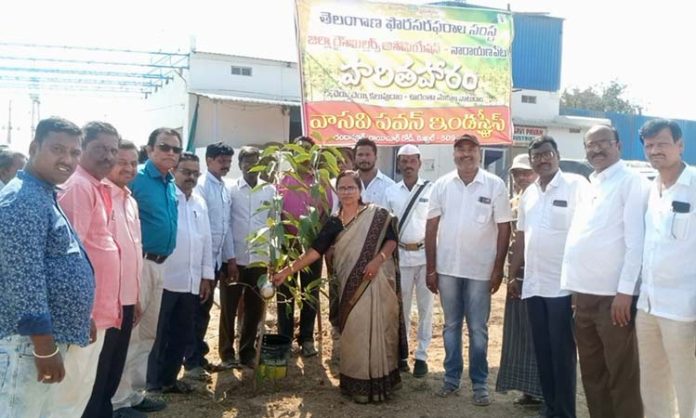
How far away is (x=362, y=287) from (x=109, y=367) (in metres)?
1.76

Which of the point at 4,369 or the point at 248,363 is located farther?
the point at 248,363

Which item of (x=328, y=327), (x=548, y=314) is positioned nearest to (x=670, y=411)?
(x=548, y=314)

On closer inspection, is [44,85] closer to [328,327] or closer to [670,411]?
[328,327]

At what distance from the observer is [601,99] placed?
35.6m

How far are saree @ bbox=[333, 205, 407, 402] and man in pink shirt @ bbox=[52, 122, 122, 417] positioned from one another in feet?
5.56

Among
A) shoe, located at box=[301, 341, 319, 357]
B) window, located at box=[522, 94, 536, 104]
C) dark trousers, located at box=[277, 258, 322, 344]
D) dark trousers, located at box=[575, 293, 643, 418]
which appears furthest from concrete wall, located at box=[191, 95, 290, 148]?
dark trousers, located at box=[575, 293, 643, 418]

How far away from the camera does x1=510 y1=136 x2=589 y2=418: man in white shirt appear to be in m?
3.75

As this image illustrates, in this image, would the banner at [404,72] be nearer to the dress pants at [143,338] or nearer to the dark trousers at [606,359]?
the dress pants at [143,338]

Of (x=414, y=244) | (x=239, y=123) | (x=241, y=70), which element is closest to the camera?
(x=414, y=244)

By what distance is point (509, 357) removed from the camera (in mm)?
4352

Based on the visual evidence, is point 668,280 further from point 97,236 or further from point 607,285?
point 97,236

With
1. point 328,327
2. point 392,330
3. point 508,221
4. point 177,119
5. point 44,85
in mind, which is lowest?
point 328,327

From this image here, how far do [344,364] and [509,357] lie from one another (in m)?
1.27

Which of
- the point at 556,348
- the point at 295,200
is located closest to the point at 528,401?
the point at 556,348
